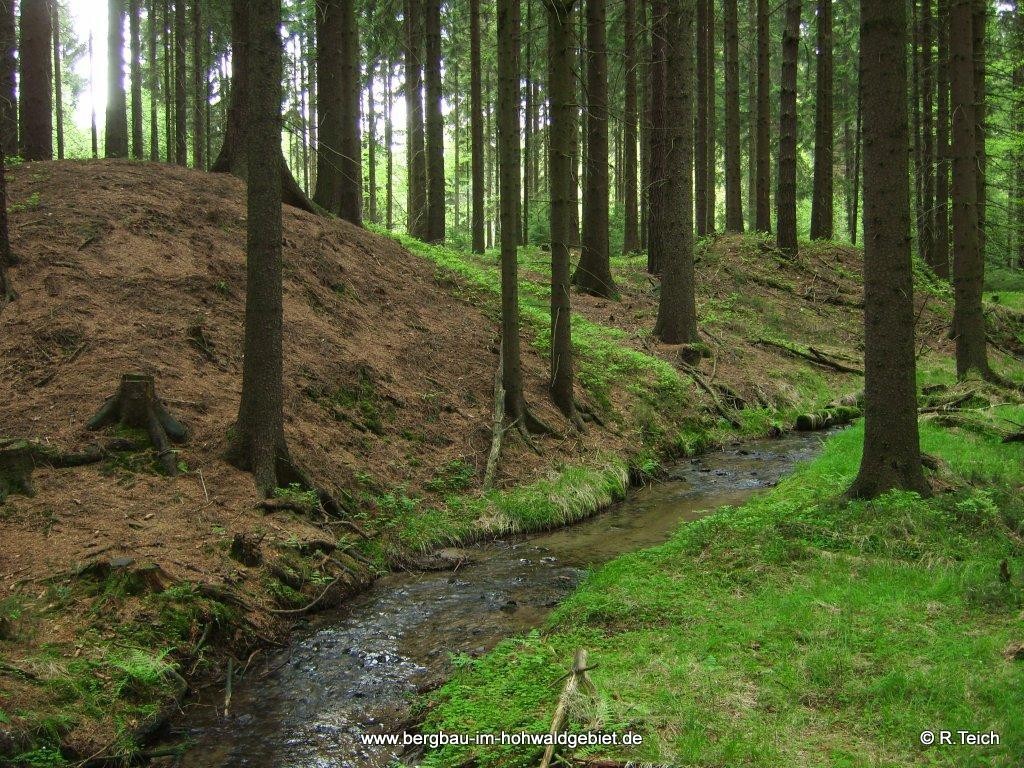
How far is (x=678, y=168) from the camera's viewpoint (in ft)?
49.8

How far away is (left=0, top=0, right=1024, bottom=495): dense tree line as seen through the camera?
6945mm

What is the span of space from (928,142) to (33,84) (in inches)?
1060

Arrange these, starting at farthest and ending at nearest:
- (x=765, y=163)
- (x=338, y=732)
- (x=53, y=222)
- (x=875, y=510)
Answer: (x=765, y=163) < (x=53, y=222) < (x=875, y=510) < (x=338, y=732)

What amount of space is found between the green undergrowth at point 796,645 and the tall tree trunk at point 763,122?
18.1 m

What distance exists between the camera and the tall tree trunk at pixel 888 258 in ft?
22.2

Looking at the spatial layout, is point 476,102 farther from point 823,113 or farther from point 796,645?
point 796,645

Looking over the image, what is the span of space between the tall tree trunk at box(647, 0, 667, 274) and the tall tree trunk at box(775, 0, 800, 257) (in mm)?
4252

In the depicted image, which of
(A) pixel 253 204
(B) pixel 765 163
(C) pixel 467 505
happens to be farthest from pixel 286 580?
(B) pixel 765 163

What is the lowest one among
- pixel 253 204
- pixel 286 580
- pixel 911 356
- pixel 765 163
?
pixel 286 580

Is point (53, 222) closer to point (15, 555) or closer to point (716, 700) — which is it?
point (15, 555)

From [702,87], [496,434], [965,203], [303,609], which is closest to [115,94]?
[496,434]

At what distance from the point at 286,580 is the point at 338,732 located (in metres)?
Result: 2.18

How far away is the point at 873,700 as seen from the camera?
4.02 metres

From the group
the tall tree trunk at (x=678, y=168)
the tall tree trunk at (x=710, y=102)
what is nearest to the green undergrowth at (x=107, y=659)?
the tall tree trunk at (x=678, y=168)
